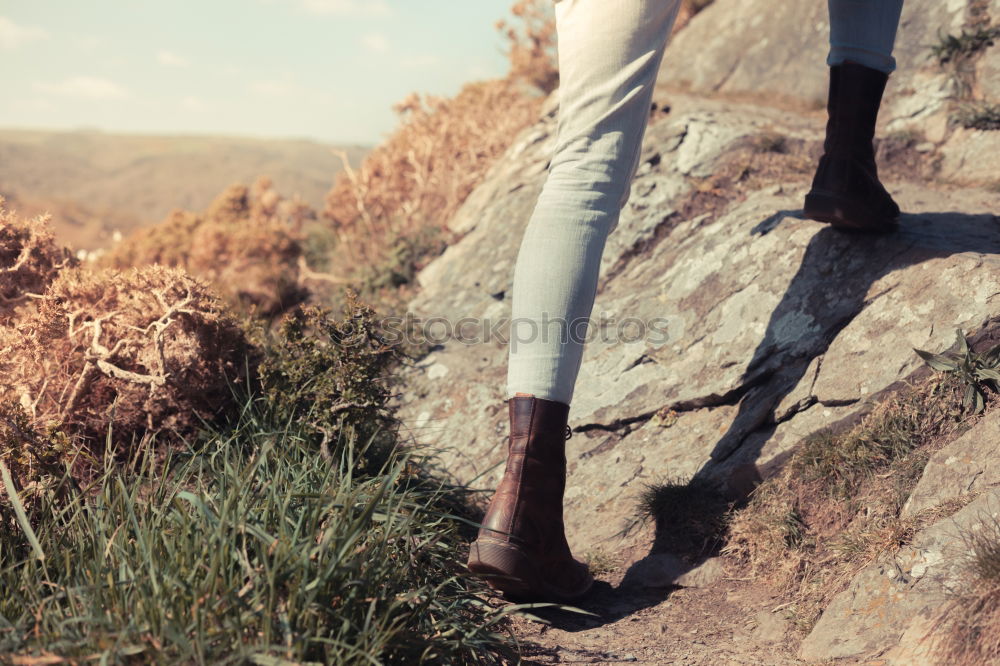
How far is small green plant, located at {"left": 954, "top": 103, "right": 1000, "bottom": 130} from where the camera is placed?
3.69 m

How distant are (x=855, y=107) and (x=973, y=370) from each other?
912mm

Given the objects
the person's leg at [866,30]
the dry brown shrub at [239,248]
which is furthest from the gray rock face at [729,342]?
the dry brown shrub at [239,248]

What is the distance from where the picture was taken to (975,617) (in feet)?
4.94

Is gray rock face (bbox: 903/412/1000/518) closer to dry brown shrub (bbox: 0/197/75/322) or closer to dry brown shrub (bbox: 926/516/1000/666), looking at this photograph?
dry brown shrub (bbox: 926/516/1000/666)

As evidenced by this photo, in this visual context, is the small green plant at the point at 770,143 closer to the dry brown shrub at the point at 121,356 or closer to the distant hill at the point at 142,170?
the dry brown shrub at the point at 121,356

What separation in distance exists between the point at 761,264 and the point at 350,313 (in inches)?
57.6

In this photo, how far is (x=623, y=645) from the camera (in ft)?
6.18

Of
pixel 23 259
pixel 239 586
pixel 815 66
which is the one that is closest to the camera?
pixel 239 586

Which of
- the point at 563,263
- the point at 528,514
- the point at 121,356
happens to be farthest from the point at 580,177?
the point at 121,356

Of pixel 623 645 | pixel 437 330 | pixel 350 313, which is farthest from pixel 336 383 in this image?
pixel 437 330

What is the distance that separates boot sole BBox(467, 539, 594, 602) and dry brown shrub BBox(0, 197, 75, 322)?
5.58 ft

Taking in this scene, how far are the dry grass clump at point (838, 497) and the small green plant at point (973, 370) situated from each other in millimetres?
39

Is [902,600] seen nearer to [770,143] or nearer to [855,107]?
[855,107]

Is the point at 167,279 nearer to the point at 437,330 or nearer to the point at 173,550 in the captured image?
the point at 173,550
